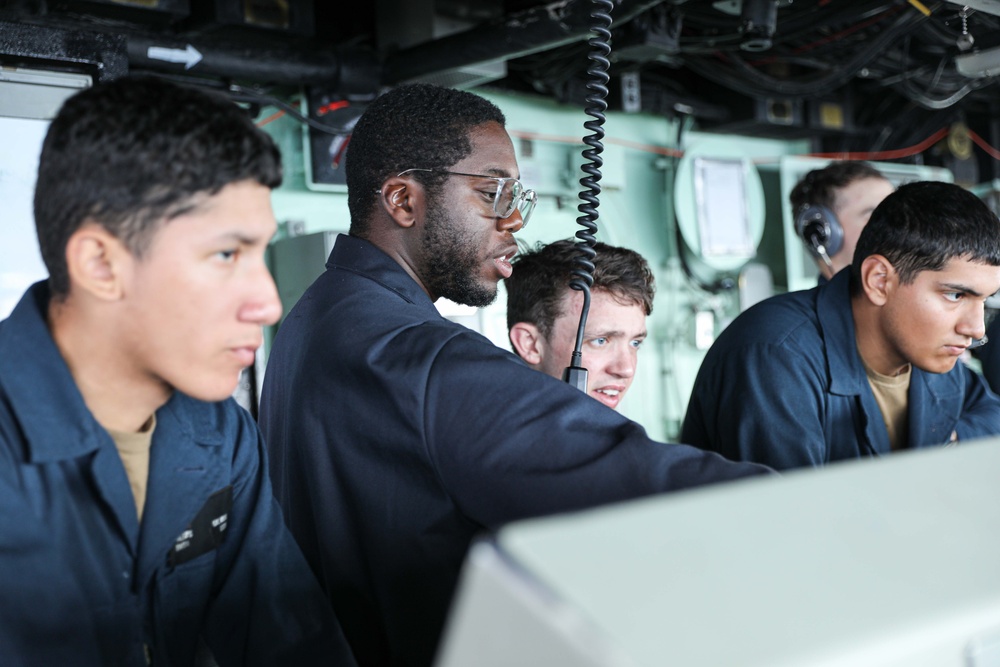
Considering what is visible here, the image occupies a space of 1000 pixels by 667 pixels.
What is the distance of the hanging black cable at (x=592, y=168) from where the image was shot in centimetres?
133

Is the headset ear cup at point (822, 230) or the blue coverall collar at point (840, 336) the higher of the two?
the headset ear cup at point (822, 230)

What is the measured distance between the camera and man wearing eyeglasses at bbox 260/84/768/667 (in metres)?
1.00

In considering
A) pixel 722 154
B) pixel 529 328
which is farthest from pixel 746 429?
pixel 722 154

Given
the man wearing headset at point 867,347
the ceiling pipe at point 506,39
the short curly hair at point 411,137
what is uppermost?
the ceiling pipe at point 506,39

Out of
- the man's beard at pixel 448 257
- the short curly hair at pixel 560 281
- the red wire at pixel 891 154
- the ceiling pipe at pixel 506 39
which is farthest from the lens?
the red wire at pixel 891 154

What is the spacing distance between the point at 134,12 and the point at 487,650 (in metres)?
2.43

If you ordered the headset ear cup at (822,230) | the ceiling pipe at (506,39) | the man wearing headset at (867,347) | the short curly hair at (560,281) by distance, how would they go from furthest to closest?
the headset ear cup at (822,230) → the ceiling pipe at (506,39) → the short curly hair at (560,281) → the man wearing headset at (867,347)

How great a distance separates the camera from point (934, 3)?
7.20 ft

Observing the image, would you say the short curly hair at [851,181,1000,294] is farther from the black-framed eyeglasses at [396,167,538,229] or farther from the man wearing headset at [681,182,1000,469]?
the black-framed eyeglasses at [396,167,538,229]

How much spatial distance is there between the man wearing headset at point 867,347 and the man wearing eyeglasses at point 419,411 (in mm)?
564

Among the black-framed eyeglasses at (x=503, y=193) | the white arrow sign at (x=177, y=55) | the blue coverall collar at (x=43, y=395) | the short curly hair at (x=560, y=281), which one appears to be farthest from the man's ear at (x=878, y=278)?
the white arrow sign at (x=177, y=55)

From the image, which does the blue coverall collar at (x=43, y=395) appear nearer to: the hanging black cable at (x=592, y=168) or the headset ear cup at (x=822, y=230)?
the hanging black cable at (x=592, y=168)

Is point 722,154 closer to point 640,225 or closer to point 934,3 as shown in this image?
point 640,225

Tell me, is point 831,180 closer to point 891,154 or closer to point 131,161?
point 891,154
